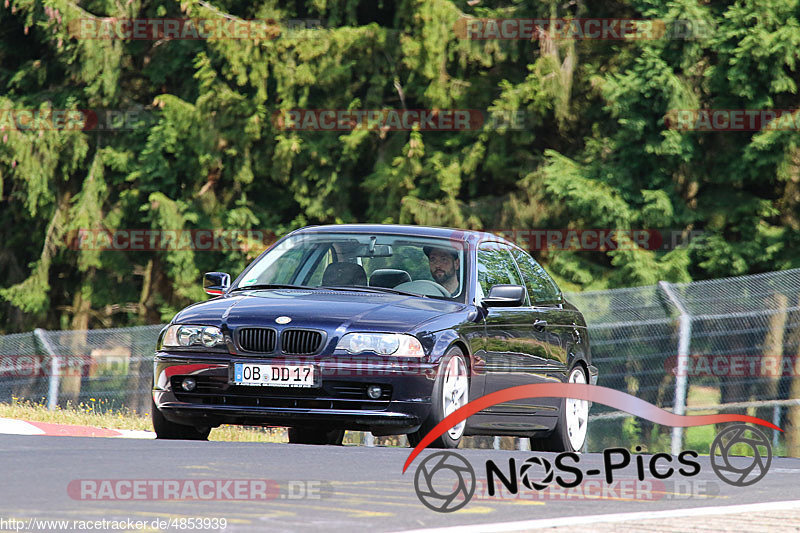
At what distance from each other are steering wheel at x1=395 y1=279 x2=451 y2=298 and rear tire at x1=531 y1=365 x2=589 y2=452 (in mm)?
1476

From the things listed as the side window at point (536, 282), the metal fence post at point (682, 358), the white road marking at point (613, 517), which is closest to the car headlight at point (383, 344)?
the side window at point (536, 282)

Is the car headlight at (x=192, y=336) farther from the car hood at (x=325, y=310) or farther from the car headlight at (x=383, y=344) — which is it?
the car headlight at (x=383, y=344)

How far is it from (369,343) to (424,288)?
1.26 metres

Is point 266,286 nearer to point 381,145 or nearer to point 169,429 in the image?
point 169,429

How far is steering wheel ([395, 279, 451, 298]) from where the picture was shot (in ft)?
32.0

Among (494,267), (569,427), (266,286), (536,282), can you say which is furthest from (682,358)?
(266,286)

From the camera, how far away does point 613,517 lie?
6.11m

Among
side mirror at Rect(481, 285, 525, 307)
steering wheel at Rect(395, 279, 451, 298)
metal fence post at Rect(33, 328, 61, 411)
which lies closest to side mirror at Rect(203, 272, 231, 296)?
steering wheel at Rect(395, 279, 451, 298)

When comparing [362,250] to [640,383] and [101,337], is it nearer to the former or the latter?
[640,383]

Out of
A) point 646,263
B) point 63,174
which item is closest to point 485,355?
point 646,263

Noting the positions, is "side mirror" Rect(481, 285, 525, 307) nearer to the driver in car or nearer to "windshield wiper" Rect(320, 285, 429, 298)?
the driver in car

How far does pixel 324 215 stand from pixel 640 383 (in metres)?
13.7

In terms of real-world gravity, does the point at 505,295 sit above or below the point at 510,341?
above

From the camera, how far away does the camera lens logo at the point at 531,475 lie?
7200mm
